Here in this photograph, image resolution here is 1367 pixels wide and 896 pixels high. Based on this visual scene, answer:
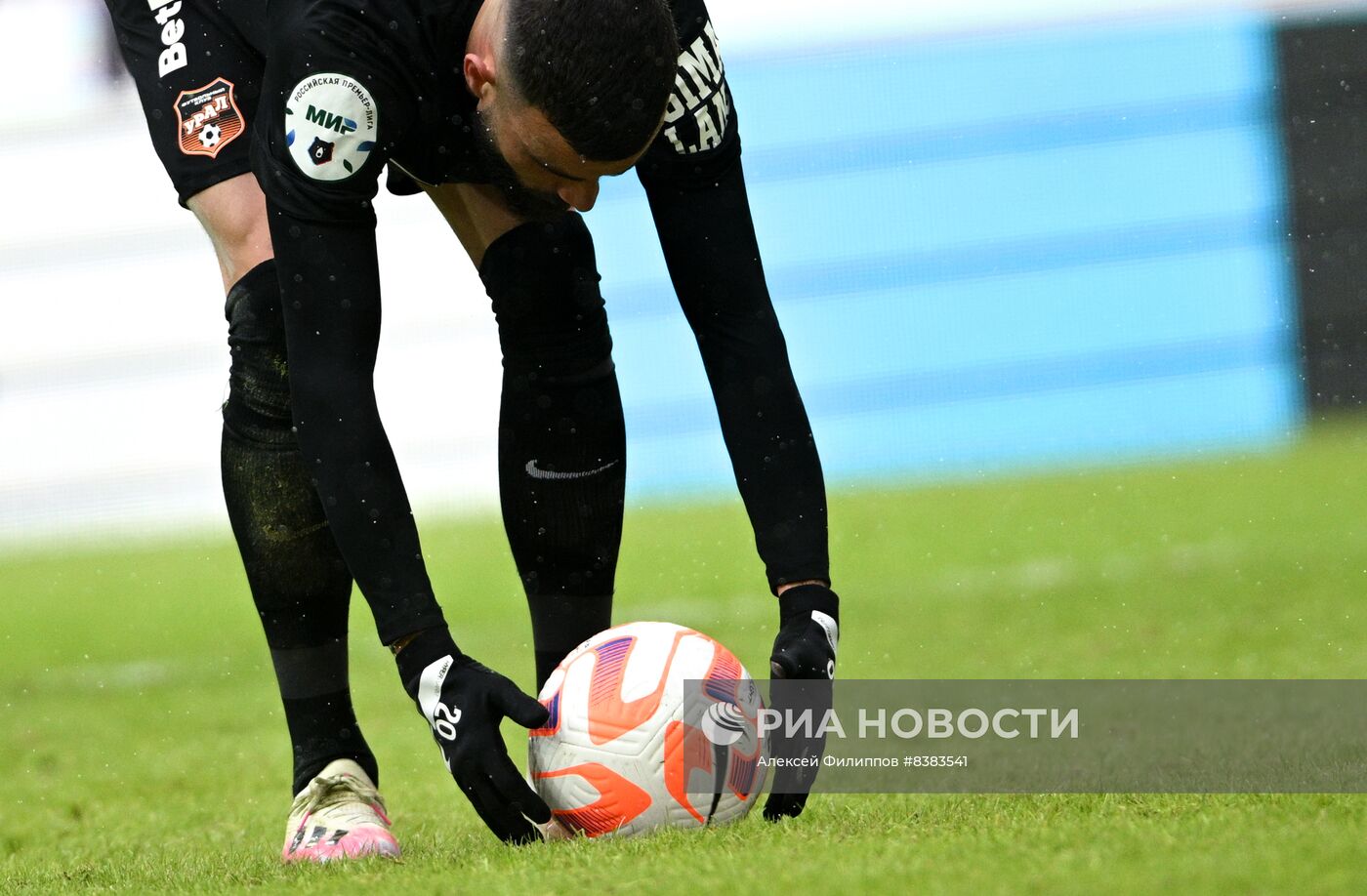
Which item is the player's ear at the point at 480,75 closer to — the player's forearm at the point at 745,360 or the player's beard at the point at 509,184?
the player's beard at the point at 509,184

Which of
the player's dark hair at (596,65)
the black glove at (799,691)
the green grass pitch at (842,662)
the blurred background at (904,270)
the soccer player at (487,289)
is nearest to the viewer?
the green grass pitch at (842,662)

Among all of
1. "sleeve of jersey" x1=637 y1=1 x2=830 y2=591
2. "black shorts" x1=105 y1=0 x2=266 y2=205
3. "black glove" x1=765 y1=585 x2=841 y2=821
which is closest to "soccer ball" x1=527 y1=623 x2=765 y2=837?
"black glove" x1=765 y1=585 x2=841 y2=821

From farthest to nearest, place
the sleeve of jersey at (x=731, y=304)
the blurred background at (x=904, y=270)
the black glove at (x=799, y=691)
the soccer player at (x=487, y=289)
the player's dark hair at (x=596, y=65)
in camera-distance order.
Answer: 1. the blurred background at (x=904, y=270)
2. the sleeve of jersey at (x=731, y=304)
3. the black glove at (x=799, y=691)
4. the soccer player at (x=487, y=289)
5. the player's dark hair at (x=596, y=65)

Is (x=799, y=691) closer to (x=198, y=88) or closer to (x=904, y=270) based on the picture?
(x=198, y=88)

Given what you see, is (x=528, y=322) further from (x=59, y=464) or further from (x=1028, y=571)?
(x=59, y=464)

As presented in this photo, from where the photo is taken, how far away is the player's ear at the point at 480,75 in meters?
1.93

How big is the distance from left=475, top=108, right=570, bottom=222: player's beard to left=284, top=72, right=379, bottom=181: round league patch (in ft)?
0.49

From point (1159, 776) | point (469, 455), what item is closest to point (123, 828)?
point (1159, 776)

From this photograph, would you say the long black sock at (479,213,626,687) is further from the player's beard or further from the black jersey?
the black jersey

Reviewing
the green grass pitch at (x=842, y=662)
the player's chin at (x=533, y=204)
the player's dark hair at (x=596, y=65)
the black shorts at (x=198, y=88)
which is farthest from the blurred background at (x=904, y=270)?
the player's dark hair at (x=596, y=65)

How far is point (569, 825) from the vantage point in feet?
6.61

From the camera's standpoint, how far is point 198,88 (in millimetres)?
2432

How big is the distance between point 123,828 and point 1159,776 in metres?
1.68

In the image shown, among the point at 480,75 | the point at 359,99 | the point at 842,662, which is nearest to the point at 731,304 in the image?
the point at 480,75
